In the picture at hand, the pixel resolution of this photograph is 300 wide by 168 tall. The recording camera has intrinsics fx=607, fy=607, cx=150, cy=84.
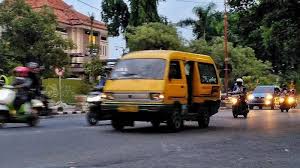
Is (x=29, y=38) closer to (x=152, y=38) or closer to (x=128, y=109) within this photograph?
(x=152, y=38)

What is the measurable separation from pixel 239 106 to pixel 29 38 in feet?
60.3

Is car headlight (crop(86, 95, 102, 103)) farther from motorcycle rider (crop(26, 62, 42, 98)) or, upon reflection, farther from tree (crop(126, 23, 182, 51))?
tree (crop(126, 23, 182, 51))

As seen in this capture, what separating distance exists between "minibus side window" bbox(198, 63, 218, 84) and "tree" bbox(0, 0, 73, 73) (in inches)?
844

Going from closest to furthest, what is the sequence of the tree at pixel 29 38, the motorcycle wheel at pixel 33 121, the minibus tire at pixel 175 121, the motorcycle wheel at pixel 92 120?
the minibus tire at pixel 175 121
the motorcycle wheel at pixel 33 121
the motorcycle wheel at pixel 92 120
the tree at pixel 29 38

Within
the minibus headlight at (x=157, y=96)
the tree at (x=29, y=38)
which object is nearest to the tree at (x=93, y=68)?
the tree at (x=29, y=38)

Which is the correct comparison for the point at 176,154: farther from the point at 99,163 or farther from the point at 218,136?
the point at 218,136

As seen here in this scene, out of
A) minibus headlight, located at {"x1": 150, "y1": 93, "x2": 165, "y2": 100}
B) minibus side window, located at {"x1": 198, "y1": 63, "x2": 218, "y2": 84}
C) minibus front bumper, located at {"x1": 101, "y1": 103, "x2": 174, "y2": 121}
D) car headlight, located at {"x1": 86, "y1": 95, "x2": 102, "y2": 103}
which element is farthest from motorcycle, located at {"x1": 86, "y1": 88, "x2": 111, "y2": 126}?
minibus headlight, located at {"x1": 150, "y1": 93, "x2": 165, "y2": 100}

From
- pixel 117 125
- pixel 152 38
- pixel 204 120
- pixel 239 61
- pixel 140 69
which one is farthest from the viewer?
pixel 239 61

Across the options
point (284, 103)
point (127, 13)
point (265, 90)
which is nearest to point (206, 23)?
point (127, 13)

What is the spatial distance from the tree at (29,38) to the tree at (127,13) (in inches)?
822

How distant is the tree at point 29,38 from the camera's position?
38625mm

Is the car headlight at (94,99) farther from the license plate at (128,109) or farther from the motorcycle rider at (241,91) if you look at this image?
the motorcycle rider at (241,91)

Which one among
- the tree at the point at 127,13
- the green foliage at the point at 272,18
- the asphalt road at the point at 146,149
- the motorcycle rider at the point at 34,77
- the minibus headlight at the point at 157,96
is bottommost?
the asphalt road at the point at 146,149

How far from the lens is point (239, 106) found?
2522cm
